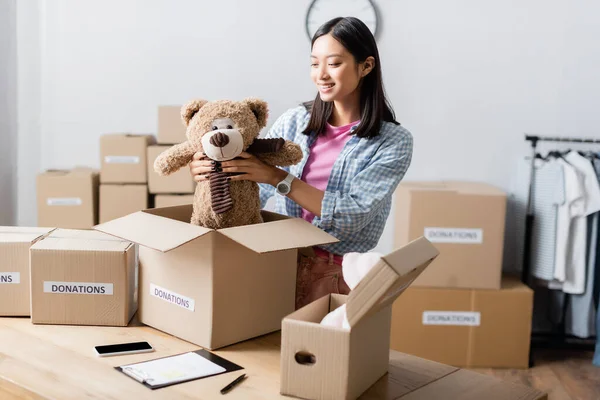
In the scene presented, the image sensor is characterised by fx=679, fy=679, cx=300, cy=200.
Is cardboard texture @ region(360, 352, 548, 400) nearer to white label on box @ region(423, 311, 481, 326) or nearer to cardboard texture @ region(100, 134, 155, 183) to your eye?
white label on box @ region(423, 311, 481, 326)

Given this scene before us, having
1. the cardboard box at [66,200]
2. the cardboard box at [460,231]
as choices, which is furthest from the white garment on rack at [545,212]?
the cardboard box at [66,200]

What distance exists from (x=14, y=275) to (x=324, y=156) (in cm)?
78

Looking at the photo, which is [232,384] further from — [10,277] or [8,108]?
[8,108]

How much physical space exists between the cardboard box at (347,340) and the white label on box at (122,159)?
2.06 meters

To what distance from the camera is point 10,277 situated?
151 centimetres

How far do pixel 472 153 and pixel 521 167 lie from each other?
25 cm

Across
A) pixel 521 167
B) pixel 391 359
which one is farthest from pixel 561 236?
pixel 391 359

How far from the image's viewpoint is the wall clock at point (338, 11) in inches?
130

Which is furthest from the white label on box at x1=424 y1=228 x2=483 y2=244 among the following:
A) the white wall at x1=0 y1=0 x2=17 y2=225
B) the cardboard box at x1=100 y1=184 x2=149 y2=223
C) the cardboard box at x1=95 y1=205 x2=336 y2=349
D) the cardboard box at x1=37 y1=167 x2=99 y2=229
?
the white wall at x1=0 y1=0 x2=17 y2=225

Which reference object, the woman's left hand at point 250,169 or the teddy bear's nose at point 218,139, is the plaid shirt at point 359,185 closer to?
the woman's left hand at point 250,169

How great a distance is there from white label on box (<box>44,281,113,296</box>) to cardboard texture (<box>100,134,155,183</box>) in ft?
5.55

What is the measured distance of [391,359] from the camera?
1.39m

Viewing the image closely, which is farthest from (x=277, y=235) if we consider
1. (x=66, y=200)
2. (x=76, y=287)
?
(x=66, y=200)

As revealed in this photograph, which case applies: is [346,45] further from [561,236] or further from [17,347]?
[561,236]
